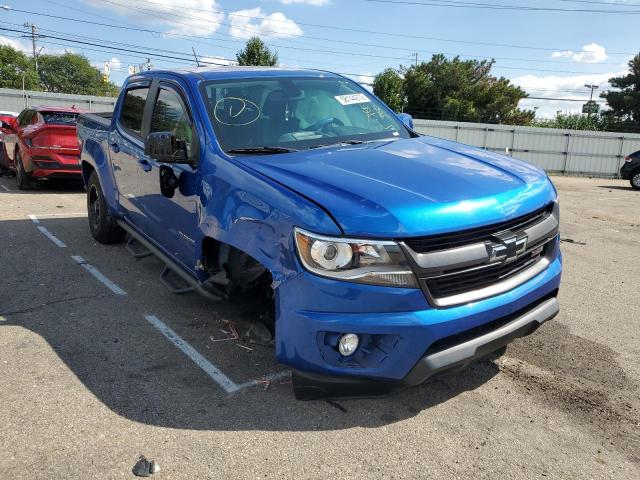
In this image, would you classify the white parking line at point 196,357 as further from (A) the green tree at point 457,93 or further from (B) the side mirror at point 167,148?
(A) the green tree at point 457,93

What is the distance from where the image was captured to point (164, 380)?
3.41 m

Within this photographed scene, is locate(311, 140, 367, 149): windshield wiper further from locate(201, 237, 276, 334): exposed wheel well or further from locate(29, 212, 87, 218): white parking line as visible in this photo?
locate(29, 212, 87, 218): white parking line

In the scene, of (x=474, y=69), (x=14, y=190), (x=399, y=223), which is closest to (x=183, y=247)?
(x=399, y=223)

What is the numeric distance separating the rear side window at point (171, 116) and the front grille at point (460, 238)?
2.00 m

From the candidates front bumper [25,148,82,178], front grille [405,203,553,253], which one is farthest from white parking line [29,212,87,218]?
front grille [405,203,553,253]

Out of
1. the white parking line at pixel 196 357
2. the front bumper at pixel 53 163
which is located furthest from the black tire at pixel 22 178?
the white parking line at pixel 196 357

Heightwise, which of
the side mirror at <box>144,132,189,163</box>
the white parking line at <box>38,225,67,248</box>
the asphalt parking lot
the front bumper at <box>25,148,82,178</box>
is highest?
the side mirror at <box>144,132,189,163</box>

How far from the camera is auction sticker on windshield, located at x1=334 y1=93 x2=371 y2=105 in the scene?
431 centimetres

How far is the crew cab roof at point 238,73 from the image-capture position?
4.13m

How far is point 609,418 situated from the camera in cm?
311

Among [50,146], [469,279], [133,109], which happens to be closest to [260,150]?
[469,279]

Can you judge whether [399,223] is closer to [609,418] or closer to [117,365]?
[609,418]

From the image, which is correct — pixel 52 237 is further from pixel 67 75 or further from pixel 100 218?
pixel 67 75

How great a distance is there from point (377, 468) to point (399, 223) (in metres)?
1.19
